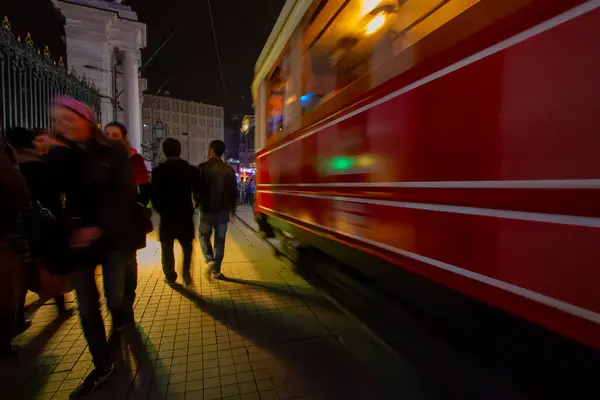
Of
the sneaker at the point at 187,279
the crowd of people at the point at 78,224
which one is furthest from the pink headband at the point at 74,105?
the sneaker at the point at 187,279

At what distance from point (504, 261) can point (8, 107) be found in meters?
6.23

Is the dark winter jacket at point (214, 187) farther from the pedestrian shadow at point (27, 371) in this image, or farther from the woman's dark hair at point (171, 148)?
the pedestrian shadow at point (27, 371)

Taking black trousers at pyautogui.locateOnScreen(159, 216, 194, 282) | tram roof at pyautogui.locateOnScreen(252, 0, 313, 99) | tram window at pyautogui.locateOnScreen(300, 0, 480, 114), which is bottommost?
black trousers at pyautogui.locateOnScreen(159, 216, 194, 282)

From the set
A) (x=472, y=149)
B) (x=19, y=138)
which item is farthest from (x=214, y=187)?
(x=472, y=149)

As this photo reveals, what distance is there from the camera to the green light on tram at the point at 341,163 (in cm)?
218

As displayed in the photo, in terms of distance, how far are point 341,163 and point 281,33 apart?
195cm

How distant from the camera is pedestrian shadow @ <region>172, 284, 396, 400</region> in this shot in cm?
208

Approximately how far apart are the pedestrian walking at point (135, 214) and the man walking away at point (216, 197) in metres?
0.65

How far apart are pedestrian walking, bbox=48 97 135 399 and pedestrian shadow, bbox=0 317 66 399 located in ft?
1.13

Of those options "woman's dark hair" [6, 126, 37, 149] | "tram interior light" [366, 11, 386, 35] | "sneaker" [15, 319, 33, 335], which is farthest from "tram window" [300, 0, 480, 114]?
"sneaker" [15, 319, 33, 335]

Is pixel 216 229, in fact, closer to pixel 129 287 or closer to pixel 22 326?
pixel 129 287

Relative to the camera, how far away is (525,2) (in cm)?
108

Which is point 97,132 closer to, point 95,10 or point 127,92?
point 95,10

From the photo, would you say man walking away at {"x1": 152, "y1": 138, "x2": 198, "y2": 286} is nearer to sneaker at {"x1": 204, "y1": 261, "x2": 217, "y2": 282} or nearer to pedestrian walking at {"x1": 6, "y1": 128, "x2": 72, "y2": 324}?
sneaker at {"x1": 204, "y1": 261, "x2": 217, "y2": 282}
